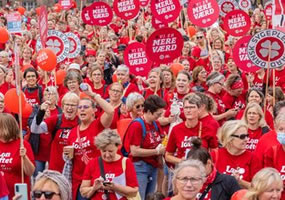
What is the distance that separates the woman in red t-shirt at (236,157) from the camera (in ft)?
22.7

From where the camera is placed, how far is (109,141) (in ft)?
22.2

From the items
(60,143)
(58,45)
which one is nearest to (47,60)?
(58,45)

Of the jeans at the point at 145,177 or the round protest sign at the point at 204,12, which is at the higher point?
the round protest sign at the point at 204,12

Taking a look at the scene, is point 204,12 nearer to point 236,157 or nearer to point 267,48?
point 267,48

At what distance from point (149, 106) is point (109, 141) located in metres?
1.76

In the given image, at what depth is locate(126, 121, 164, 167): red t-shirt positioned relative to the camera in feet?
27.5

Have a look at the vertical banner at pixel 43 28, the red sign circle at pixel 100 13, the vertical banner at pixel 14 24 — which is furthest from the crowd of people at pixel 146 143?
the vertical banner at pixel 14 24

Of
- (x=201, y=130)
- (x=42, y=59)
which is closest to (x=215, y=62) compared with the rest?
(x=42, y=59)

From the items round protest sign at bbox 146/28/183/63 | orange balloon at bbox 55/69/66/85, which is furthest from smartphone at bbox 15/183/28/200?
orange balloon at bbox 55/69/66/85

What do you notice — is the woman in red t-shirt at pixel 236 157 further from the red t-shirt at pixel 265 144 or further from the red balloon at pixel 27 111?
the red balloon at pixel 27 111

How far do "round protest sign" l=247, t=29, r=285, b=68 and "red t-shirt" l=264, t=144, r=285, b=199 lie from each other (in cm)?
355

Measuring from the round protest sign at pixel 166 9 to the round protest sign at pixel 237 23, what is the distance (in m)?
2.16

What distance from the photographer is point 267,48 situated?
34.9ft

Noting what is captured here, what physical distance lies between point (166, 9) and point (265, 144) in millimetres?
6839
